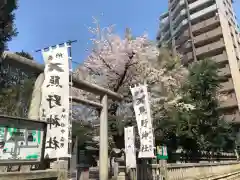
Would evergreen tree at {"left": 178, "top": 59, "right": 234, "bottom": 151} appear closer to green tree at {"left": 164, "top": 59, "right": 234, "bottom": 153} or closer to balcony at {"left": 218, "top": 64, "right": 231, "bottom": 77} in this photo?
green tree at {"left": 164, "top": 59, "right": 234, "bottom": 153}

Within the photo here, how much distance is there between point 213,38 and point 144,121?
3516 cm

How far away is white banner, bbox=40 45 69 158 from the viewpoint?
17.5ft

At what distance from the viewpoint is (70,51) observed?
6.54 meters

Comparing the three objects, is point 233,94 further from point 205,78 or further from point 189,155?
point 189,155

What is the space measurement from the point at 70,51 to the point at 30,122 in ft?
8.64

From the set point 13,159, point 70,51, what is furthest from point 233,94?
point 13,159

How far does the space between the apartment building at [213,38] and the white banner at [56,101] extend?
31221 millimetres

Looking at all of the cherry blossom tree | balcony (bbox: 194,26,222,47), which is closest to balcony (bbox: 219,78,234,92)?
balcony (bbox: 194,26,222,47)

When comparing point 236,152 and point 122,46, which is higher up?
point 122,46

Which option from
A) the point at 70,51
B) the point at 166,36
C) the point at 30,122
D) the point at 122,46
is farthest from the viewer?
the point at 166,36

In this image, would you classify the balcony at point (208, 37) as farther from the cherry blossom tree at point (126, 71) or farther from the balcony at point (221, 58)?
the cherry blossom tree at point (126, 71)

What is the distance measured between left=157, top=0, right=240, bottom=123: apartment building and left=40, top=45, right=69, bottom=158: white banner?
31.2 m

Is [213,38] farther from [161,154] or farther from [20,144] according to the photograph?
[20,144]

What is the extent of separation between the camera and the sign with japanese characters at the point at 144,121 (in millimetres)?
8281
